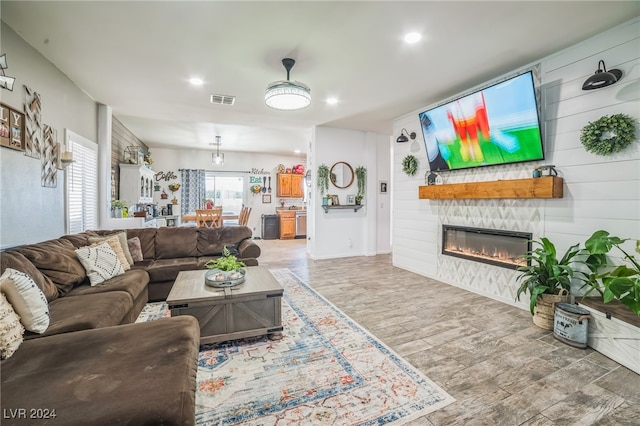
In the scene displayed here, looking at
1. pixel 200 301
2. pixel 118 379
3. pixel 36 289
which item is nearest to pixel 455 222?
pixel 200 301

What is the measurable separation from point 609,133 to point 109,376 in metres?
4.02

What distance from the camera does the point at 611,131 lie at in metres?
2.54

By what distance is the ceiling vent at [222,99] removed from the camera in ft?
13.7

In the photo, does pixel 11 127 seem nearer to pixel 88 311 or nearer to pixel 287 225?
pixel 88 311

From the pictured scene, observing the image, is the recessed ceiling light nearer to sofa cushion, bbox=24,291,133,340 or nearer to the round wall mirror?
sofa cushion, bbox=24,291,133,340

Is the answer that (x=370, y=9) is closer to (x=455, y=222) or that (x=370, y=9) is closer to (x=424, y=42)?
(x=424, y=42)

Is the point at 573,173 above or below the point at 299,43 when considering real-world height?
below

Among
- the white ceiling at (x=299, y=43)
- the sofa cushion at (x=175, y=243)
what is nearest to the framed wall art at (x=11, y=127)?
the white ceiling at (x=299, y=43)

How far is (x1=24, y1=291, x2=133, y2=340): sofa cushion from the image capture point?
6.15 feet

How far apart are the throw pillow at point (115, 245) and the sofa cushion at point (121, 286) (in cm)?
21

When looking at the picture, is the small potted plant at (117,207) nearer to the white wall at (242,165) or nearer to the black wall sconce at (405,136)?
the white wall at (242,165)

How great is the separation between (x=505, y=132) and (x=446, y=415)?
299cm

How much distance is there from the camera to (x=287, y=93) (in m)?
2.92

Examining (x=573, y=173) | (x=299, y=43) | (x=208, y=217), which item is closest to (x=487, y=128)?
(x=573, y=173)
